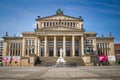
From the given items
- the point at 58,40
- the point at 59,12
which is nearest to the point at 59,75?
the point at 58,40

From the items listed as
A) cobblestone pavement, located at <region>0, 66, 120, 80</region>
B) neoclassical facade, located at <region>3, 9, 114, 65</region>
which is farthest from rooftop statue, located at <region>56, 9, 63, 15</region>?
cobblestone pavement, located at <region>0, 66, 120, 80</region>

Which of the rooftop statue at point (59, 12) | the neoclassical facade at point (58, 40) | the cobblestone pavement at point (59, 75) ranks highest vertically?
the rooftop statue at point (59, 12)

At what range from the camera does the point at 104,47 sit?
81.9 meters

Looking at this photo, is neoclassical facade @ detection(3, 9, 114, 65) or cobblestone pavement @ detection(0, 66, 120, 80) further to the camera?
neoclassical facade @ detection(3, 9, 114, 65)

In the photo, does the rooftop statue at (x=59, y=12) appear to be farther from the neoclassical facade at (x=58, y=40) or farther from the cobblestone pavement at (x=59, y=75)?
the cobblestone pavement at (x=59, y=75)

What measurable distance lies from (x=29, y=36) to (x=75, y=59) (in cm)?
2777

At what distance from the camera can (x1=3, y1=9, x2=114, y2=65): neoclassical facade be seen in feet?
229

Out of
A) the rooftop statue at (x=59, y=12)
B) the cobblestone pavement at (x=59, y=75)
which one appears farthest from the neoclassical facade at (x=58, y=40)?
the cobblestone pavement at (x=59, y=75)

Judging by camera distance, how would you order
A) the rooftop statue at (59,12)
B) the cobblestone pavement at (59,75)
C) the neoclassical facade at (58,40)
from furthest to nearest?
the rooftop statue at (59,12) < the neoclassical facade at (58,40) < the cobblestone pavement at (59,75)

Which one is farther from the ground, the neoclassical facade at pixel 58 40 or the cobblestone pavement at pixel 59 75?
the neoclassical facade at pixel 58 40

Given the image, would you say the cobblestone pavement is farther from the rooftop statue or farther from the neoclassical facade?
the rooftop statue

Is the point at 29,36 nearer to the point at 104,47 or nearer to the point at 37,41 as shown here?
the point at 37,41

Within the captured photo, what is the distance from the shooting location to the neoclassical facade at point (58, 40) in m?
69.9

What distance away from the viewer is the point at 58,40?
76.8 m
